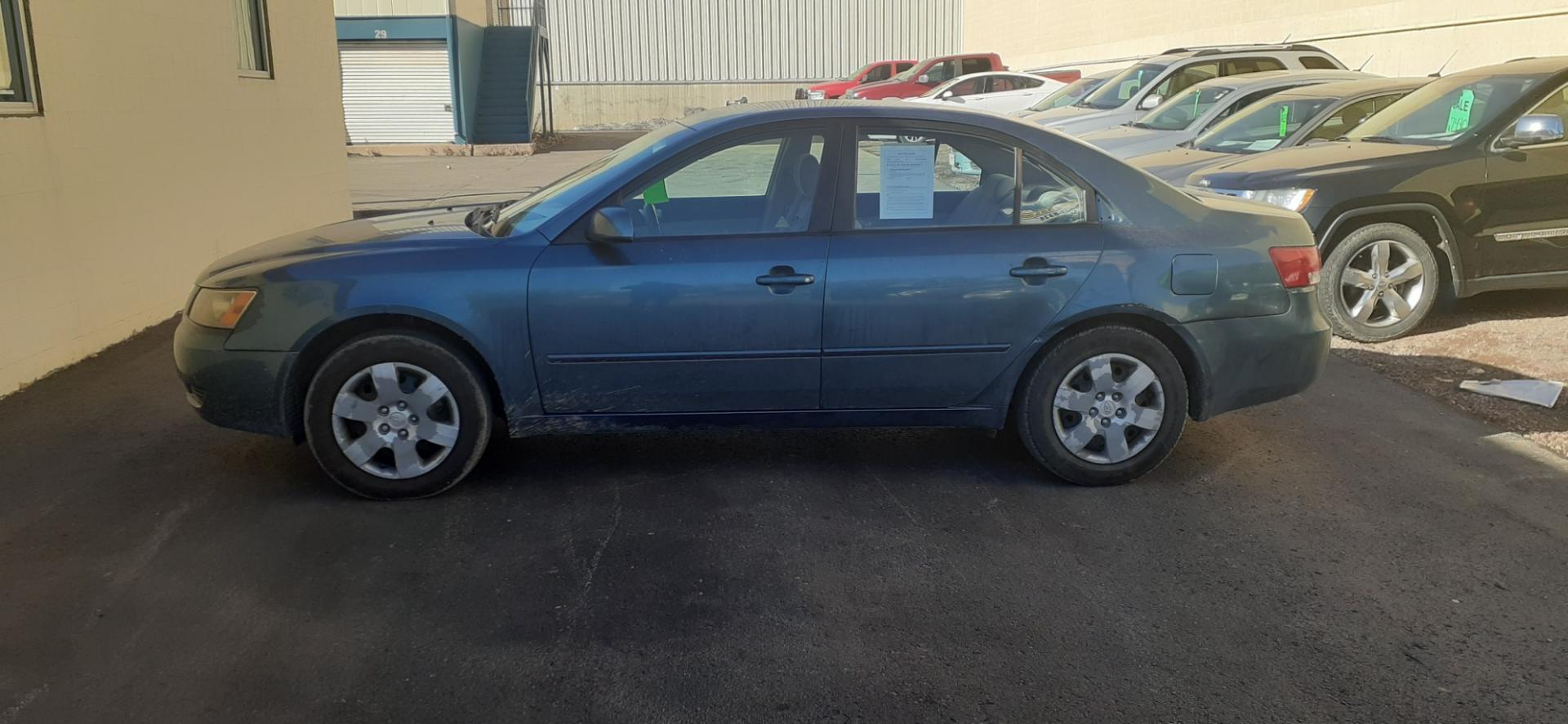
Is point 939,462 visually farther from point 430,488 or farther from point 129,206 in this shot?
point 129,206

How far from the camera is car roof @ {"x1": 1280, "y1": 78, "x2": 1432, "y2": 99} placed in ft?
34.7

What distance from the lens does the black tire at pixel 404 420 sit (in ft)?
16.1

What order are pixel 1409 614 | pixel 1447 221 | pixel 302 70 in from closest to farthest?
pixel 1409 614 < pixel 1447 221 < pixel 302 70

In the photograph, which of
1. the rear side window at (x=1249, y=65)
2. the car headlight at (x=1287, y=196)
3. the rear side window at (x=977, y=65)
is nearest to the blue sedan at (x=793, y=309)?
the car headlight at (x=1287, y=196)

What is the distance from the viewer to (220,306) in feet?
16.4

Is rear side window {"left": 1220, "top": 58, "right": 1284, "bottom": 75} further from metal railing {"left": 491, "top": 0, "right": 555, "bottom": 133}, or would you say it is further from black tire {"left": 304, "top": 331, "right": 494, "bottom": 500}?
metal railing {"left": 491, "top": 0, "right": 555, "bottom": 133}

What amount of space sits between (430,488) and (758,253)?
1608mm

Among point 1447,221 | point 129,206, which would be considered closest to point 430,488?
point 129,206

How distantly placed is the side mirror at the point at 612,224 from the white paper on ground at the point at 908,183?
1039mm

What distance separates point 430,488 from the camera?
5.02 m

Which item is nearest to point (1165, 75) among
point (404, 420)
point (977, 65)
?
point (404, 420)

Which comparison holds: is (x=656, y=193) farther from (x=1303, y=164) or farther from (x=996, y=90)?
(x=996, y=90)

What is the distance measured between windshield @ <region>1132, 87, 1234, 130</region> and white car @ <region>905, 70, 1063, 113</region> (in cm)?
979

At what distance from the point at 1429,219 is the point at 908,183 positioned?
4652 mm
